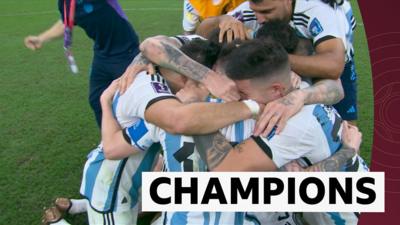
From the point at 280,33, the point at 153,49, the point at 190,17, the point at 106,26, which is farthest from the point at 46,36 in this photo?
the point at 280,33

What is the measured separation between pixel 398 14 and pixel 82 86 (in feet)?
13.8

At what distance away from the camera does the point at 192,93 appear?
6.54 feet

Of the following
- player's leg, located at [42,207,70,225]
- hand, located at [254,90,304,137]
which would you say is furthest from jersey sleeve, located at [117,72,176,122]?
player's leg, located at [42,207,70,225]

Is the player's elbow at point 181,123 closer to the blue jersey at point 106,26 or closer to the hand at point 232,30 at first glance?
the hand at point 232,30

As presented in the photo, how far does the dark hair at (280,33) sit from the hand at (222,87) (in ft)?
1.01

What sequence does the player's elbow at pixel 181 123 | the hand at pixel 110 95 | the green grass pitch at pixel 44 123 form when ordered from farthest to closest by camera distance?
the green grass pitch at pixel 44 123 < the hand at pixel 110 95 < the player's elbow at pixel 181 123

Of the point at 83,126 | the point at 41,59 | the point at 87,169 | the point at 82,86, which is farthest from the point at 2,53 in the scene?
the point at 87,169

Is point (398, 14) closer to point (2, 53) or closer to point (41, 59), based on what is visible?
point (41, 59)

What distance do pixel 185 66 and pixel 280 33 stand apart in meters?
0.45

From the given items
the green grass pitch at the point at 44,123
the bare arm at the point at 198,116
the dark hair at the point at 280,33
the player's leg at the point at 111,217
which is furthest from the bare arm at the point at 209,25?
the green grass pitch at the point at 44,123

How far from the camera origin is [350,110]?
298 cm

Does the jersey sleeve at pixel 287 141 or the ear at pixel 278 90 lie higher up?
the ear at pixel 278 90

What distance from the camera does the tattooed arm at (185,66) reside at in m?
1.87

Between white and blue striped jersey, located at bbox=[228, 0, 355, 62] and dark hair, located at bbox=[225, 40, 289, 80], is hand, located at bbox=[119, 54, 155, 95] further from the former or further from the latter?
white and blue striped jersey, located at bbox=[228, 0, 355, 62]
